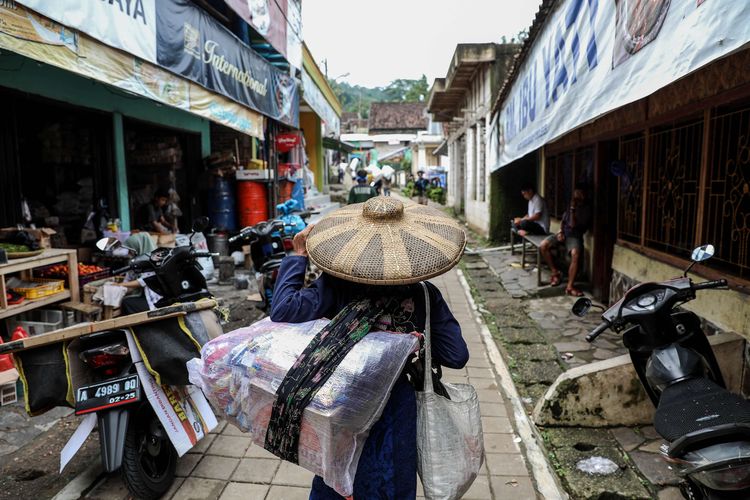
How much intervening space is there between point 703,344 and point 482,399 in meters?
1.92

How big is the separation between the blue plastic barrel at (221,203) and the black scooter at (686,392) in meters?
8.61

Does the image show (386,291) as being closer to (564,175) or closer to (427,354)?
(427,354)

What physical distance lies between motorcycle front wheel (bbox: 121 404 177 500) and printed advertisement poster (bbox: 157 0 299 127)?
3891mm

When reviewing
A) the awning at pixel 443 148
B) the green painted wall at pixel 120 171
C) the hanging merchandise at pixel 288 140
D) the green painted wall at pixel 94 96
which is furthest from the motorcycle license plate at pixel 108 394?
the awning at pixel 443 148

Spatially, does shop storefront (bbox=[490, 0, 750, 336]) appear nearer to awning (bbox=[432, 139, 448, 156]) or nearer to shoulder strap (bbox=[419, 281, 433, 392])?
shoulder strap (bbox=[419, 281, 433, 392])

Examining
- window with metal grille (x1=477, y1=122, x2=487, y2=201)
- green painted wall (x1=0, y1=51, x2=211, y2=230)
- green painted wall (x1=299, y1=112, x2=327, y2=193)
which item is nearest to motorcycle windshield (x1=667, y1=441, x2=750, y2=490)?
green painted wall (x1=0, y1=51, x2=211, y2=230)

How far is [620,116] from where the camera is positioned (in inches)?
235

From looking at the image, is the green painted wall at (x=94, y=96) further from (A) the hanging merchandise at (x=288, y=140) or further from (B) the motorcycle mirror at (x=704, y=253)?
(B) the motorcycle mirror at (x=704, y=253)

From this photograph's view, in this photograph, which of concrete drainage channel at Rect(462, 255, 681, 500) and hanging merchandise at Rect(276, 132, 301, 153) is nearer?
concrete drainage channel at Rect(462, 255, 681, 500)

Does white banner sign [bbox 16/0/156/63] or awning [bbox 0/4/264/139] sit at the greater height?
white banner sign [bbox 16/0/156/63]

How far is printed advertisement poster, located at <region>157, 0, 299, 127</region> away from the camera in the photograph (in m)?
5.71

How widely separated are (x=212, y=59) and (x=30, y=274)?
3535mm

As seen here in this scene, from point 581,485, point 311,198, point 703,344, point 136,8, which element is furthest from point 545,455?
point 311,198

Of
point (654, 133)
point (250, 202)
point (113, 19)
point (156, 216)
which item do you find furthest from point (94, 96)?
point (654, 133)
